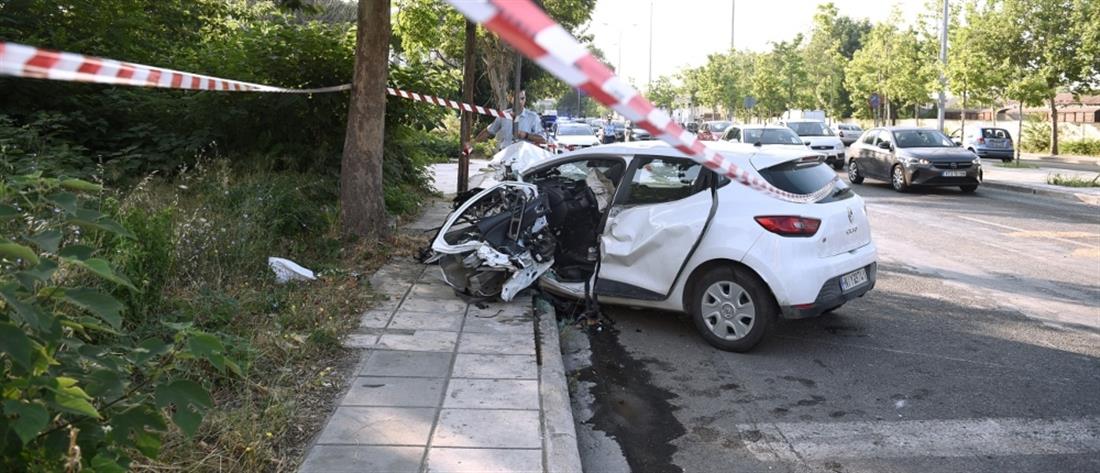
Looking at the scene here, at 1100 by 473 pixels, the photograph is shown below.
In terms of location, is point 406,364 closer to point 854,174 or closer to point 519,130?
point 519,130

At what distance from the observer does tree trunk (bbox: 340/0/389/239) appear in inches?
338

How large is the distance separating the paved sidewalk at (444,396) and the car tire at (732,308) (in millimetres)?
1118

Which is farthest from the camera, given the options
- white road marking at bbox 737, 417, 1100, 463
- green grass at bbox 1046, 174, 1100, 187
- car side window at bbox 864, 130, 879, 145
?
car side window at bbox 864, 130, 879, 145

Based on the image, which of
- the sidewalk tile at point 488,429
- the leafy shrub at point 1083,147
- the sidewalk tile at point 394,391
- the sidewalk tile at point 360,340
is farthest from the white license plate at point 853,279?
the leafy shrub at point 1083,147

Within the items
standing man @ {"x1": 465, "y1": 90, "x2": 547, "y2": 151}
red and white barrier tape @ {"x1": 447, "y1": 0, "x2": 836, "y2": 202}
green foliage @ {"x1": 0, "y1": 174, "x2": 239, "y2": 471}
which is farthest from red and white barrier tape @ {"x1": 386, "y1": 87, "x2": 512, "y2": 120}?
red and white barrier tape @ {"x1": 447, "y1": 0, "x2": 836, "y2": 202}

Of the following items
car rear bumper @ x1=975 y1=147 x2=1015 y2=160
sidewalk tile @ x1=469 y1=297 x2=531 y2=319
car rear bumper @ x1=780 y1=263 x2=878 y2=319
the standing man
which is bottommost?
sidewalk tile @ x1=469 y1=297 x2=531 y2=319

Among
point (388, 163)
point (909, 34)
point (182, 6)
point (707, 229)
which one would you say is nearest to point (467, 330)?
point (707, 229)

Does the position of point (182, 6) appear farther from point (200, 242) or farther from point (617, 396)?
point (617, 396)

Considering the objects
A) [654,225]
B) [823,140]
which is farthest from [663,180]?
[823,140]

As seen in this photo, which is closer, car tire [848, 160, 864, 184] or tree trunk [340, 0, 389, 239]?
tree trunk [340, 0, 389, 239]

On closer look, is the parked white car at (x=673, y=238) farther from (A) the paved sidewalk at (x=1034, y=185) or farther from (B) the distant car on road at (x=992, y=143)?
(B) the distant car on road at (x=992, y=143)

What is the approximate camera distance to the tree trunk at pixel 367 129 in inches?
338

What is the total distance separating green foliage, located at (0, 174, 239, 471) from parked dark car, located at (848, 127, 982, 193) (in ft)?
61.4

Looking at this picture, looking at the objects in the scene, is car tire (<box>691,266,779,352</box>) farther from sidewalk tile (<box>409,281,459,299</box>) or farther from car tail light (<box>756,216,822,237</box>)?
sidewalk tile (<box>409,281,459,299</box>)
